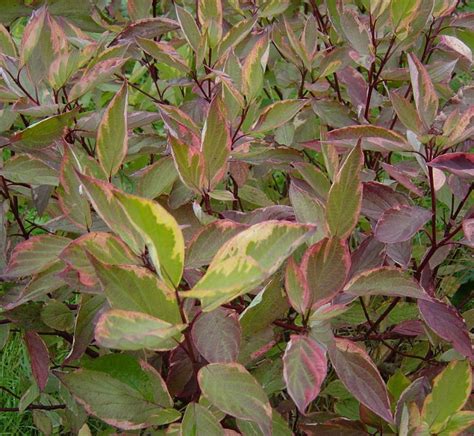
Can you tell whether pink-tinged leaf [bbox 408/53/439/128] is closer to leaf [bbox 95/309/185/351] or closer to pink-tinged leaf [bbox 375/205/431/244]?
pink-tinged leaf [bbox 375/205/431/244]

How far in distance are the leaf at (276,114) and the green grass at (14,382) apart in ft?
3.23

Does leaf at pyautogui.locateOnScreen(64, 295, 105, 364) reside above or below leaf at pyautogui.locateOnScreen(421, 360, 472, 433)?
above

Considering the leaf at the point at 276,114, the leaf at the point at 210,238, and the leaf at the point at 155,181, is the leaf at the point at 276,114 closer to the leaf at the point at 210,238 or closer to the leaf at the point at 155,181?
the leaf at the point at 155,181

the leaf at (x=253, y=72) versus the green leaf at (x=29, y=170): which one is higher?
the leaf at (x=253, y=72)

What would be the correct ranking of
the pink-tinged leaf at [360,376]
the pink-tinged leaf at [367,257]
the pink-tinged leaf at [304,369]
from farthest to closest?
the pink-tinged leaf at [367,257], the pink-tinged leaf at [360,376], the pink-tinged leaf at [304,369]

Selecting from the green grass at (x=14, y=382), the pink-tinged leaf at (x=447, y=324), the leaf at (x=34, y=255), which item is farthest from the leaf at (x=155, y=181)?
the green grass at (x=14, y=382)

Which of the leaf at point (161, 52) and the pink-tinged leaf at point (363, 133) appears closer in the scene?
the pink-tinged leaf at point (363, 133)

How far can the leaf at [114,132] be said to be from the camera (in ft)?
2.82

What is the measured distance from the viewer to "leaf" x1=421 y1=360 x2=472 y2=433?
875mm

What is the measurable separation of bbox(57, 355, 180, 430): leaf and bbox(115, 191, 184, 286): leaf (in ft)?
0.90

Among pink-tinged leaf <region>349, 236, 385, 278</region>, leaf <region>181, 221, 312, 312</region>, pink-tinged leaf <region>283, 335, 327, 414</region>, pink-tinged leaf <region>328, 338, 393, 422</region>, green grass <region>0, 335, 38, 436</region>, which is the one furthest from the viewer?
green grass <region>0, 335, 38, 436</region>

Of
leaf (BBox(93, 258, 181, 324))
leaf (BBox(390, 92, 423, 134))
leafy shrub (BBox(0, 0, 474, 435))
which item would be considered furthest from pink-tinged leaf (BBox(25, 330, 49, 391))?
leaf (BBox(390, 92, 423, 134))

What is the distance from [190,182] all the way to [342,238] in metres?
0.18

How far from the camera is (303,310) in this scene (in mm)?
792
